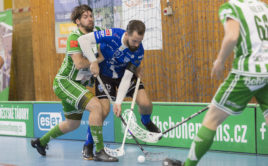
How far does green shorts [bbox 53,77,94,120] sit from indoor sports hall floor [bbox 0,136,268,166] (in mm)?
480

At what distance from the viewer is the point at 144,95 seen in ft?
13.8

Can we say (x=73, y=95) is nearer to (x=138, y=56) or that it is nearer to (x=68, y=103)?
(x=68, y=103)

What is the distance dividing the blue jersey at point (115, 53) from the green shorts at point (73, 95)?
12.2 inches

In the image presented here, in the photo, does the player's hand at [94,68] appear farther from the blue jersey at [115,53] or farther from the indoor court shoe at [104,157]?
the indoor court shoe at [104,157]

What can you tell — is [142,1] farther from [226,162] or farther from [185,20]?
[226,162]

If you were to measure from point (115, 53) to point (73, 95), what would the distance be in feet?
1.86

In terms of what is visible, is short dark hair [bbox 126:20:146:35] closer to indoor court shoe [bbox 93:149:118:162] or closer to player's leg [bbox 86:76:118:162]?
player's leg [bbox 86:76:118:162]

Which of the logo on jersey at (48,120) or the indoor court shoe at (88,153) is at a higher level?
the logo on jersey at (48,120)

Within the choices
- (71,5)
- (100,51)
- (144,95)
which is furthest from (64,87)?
(71,5)

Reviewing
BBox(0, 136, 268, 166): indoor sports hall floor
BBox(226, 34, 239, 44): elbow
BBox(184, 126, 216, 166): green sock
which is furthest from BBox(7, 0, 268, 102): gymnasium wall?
BBox(226, 34, 239, 44): elbow

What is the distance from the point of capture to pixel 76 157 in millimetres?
4477

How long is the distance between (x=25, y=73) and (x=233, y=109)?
582 cm

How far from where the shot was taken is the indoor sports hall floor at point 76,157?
3955mm

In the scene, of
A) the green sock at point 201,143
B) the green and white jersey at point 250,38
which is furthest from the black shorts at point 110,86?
the green and white jersey at point 250,38
